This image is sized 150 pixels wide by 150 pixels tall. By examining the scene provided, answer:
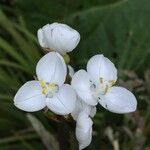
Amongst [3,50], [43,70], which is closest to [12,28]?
[3,50]

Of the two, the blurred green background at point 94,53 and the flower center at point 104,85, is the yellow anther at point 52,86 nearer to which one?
the flower center at point 104,85

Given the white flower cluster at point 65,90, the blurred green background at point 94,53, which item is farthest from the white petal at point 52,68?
the blurred green background at point 94,53

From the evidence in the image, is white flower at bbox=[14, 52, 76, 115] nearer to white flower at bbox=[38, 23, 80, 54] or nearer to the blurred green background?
white flower at bbox=[38, 23, 80, 54]

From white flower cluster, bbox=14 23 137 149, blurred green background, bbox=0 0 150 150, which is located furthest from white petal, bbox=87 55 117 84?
blurred green background, bbox=0 0 150 150

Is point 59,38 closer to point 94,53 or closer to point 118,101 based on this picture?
point 118,101

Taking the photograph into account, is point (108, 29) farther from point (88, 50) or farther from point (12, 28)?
point (12, 28)

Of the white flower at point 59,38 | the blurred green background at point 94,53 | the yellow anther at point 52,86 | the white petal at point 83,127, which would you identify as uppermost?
the white flower at point 59,38

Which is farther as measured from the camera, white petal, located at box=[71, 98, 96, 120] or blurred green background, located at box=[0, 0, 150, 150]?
blurred green background, located at box=[0, 0, 150, 150]

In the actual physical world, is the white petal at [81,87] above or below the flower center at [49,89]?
above

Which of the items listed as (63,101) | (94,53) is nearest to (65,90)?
(63,101)
